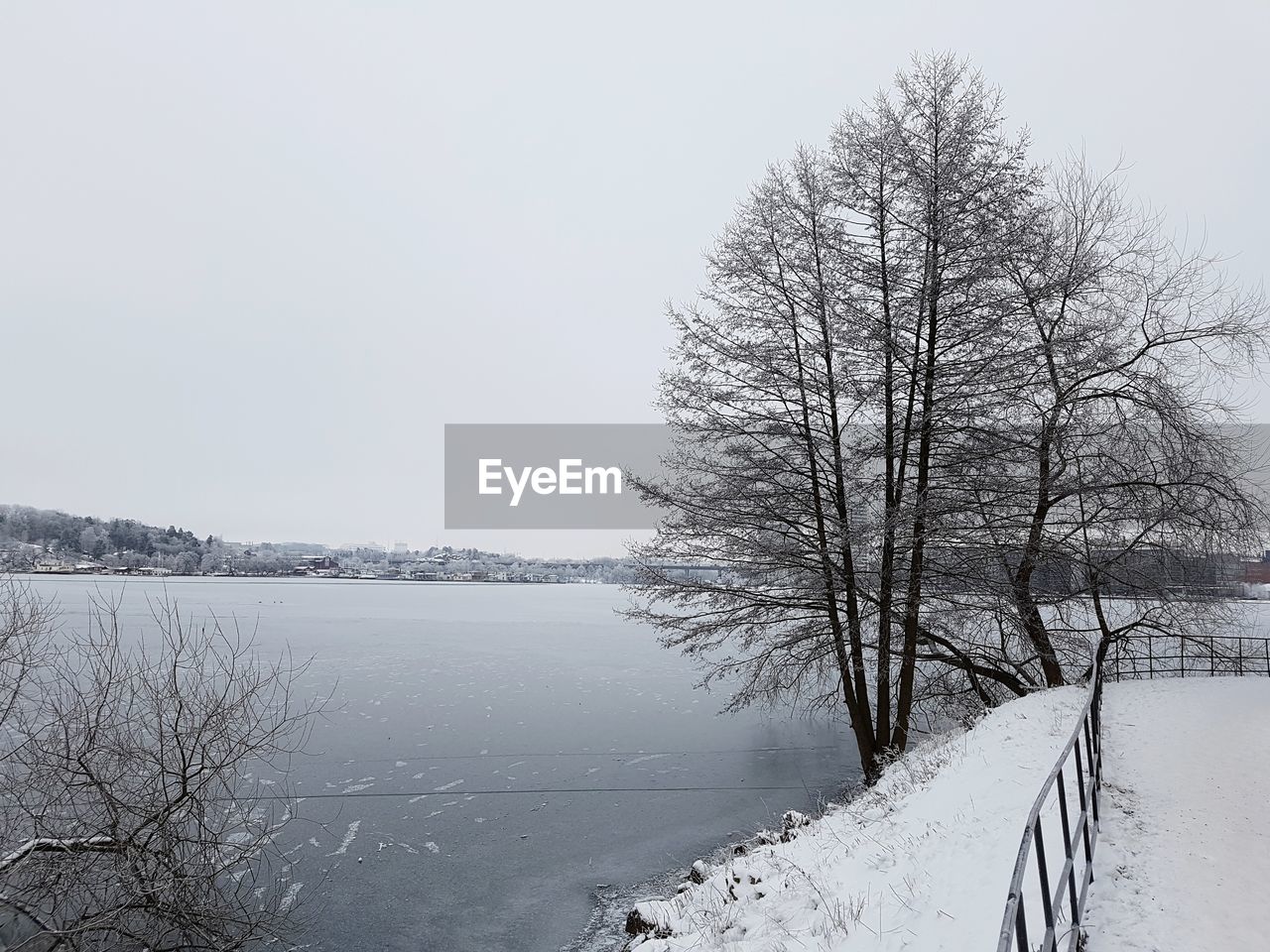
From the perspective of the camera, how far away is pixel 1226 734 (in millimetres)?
10086

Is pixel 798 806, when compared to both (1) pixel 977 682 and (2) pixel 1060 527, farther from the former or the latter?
(2) pixel 1060 527

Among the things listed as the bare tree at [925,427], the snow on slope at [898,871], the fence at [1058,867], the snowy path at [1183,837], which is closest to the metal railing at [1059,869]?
the fence at [1058,867]

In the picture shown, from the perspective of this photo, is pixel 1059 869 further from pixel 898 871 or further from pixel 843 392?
pixel 843 392

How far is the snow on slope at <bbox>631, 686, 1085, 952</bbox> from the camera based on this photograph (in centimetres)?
552

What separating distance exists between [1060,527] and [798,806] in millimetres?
7349

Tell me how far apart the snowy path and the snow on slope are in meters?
0.68

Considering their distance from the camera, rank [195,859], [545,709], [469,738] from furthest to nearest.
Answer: [545,709] < [469,738] < [195,859]

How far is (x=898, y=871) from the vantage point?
652 cm

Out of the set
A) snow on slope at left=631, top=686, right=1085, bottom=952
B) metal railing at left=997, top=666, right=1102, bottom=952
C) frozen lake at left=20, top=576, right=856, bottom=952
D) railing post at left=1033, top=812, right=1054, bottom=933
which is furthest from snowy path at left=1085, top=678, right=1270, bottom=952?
frozen lake at left=20, top=576, right=856, bottom=952

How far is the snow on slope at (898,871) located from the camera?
5.52 meters

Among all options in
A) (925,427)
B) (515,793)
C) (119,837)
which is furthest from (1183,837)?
(515,793)

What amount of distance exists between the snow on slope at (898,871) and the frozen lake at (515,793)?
2345 mm

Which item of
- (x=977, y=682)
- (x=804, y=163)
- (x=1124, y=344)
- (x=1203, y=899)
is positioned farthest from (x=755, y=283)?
(x=1203, y=899)

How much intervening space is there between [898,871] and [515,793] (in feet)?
34.3
